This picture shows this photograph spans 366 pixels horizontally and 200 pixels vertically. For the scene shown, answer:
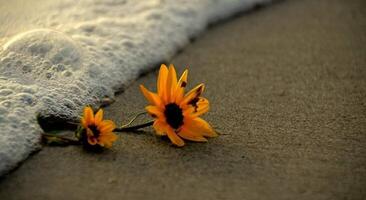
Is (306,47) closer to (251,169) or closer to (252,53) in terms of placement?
(252,53)

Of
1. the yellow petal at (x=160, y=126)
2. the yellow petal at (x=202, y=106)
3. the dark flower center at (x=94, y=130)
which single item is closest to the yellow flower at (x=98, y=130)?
the dark flower center at (x=94, y=130)

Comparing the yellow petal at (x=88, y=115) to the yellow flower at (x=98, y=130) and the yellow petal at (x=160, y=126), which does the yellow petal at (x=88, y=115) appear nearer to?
the yellow flower at (x=98, y=130)

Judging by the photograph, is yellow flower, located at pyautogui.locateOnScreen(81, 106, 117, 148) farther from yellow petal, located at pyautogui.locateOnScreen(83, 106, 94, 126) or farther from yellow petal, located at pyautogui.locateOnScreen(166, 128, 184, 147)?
yellow petal, located at pyautogui.locateOnScreen(166, 128, 184, 147)

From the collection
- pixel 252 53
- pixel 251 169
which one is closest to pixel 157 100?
pixel 251 169

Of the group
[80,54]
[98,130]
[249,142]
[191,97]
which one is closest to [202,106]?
[191,97]

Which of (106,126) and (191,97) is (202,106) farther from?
(106,126)

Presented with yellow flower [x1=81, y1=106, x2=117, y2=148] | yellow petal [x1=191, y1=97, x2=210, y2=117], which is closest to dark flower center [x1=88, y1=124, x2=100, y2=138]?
yellow flower [x1=81, y1=106, x2=117, y2=148]

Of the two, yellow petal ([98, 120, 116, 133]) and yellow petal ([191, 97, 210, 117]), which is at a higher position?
yellow petal ([191, 97, 210, 117])
